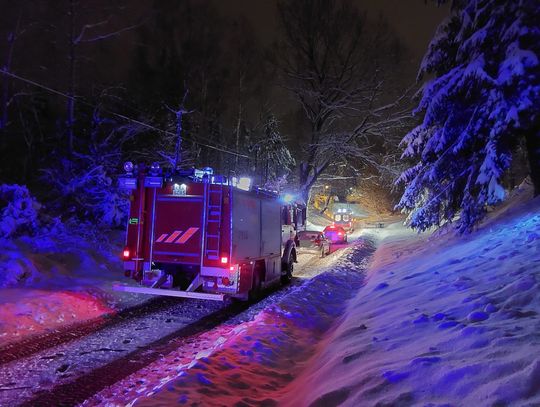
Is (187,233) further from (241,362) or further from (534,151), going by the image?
(534,151)

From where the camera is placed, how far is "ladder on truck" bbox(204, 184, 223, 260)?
10516 mm

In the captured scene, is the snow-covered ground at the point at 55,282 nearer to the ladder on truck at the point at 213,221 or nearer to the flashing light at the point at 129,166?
the ladder on truck at the point at 213,221

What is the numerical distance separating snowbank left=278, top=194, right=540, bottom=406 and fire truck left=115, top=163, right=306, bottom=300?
3.23m

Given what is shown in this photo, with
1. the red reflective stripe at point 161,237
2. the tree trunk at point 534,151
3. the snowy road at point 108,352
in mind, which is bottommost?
the snowy road at point 108,352

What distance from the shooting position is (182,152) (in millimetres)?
25062

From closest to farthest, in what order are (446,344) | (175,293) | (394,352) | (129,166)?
1. (446,344)
2. (394,352)
3. (175,293)
4. (129,166)

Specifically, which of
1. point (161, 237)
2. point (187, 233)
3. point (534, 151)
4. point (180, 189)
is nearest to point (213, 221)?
point (187, 233)

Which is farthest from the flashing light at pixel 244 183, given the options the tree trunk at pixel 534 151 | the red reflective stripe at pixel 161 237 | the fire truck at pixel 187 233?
the tree trunk at pixel 534 151

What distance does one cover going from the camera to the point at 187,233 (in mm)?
10828

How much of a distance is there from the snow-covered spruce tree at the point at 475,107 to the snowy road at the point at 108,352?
6.19m

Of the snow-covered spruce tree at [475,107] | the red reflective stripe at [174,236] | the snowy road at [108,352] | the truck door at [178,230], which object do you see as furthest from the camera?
the red reflective stripe at [174,236]

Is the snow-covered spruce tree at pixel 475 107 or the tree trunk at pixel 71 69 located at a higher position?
the tree trunk at pixel 71 69

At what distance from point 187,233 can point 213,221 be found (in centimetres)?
74

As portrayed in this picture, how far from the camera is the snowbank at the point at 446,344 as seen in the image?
3857 millimetres
